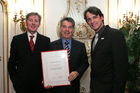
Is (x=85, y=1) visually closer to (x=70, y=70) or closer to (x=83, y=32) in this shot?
(x=83, y=32)

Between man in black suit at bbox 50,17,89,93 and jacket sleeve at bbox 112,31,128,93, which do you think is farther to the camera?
man in black suit at bbox 50,17,89,93

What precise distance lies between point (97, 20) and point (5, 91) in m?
3.10

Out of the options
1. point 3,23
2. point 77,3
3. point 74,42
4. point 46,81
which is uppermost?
point 77,3

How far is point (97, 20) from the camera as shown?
5.73 ft

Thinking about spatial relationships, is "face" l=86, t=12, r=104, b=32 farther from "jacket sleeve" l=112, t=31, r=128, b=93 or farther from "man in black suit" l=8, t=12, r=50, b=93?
"man in black suit" l=8, t=12, r=50, b=93

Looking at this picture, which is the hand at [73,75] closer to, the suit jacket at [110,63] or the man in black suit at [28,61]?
the suit jacket at [110,63]

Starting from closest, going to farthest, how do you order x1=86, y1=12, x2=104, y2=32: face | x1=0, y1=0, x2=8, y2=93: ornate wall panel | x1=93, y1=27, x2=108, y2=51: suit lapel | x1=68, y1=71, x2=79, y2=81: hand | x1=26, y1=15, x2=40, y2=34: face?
x1=93, y1=27, x2=108, y2=51: suit lapel < x1=86, y1=12, x2=104, y2=32: face < x1=68, y1=71, x2=79, y2=81: hand < x1=26, y1=15, x2=40, y2=34: face < x1=0, y1=0, x2=8, y2=93: ornate wall panel

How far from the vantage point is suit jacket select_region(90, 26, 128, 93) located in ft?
4.80

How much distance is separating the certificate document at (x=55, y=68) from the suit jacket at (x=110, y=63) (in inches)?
16.9

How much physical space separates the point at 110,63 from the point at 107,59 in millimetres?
51

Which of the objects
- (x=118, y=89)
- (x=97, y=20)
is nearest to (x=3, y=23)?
(x=97, y=20)

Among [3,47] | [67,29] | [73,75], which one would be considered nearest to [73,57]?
[73,75]

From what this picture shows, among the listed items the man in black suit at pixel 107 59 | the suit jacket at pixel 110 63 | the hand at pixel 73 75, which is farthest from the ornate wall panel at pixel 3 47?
the suit jacket at pixel 110 63

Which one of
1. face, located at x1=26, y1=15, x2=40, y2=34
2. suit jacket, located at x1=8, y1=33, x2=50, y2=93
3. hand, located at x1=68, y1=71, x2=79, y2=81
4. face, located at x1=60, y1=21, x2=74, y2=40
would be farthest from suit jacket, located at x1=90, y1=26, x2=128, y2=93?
face, located at x1=26, y1=15, x2=40, y2=34
